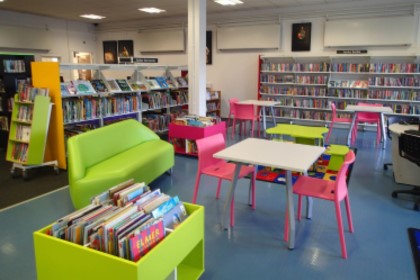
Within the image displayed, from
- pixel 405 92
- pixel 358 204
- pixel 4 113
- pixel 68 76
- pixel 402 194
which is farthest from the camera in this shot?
pixel 68 76

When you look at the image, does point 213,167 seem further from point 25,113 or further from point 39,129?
point 25,113

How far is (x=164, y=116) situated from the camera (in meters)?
6.87

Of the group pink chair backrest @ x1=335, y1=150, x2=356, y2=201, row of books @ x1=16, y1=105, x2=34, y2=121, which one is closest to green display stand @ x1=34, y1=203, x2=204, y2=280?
pink chair backrest @ x1=335, y1=150, x2=356, y2=201

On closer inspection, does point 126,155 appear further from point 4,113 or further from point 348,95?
point 348,95

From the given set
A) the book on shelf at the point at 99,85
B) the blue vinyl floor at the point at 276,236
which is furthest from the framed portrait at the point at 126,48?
the blue vinyl floor at the point at 276,236

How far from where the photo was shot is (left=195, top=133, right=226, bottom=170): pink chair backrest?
10.9ft

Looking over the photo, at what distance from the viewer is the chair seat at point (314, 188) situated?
2.73 metres

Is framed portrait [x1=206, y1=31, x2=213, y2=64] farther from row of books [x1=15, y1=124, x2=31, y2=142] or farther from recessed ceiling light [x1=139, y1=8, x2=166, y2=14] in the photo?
row of books [x1=15, y1=124, x2=31, y2=142]

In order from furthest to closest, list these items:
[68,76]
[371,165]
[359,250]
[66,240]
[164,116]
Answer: [68,76]
[164,116]
[371,165]
[359,250]
[66,240]

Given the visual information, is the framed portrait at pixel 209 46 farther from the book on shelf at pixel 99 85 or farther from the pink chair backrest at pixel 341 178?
the pink chair backrest at pixel 341 178

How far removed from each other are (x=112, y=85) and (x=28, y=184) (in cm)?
220

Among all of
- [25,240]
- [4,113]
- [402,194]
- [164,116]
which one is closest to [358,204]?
[402,194]

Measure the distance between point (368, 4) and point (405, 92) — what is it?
229 cm

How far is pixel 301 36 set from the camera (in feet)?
28.1
